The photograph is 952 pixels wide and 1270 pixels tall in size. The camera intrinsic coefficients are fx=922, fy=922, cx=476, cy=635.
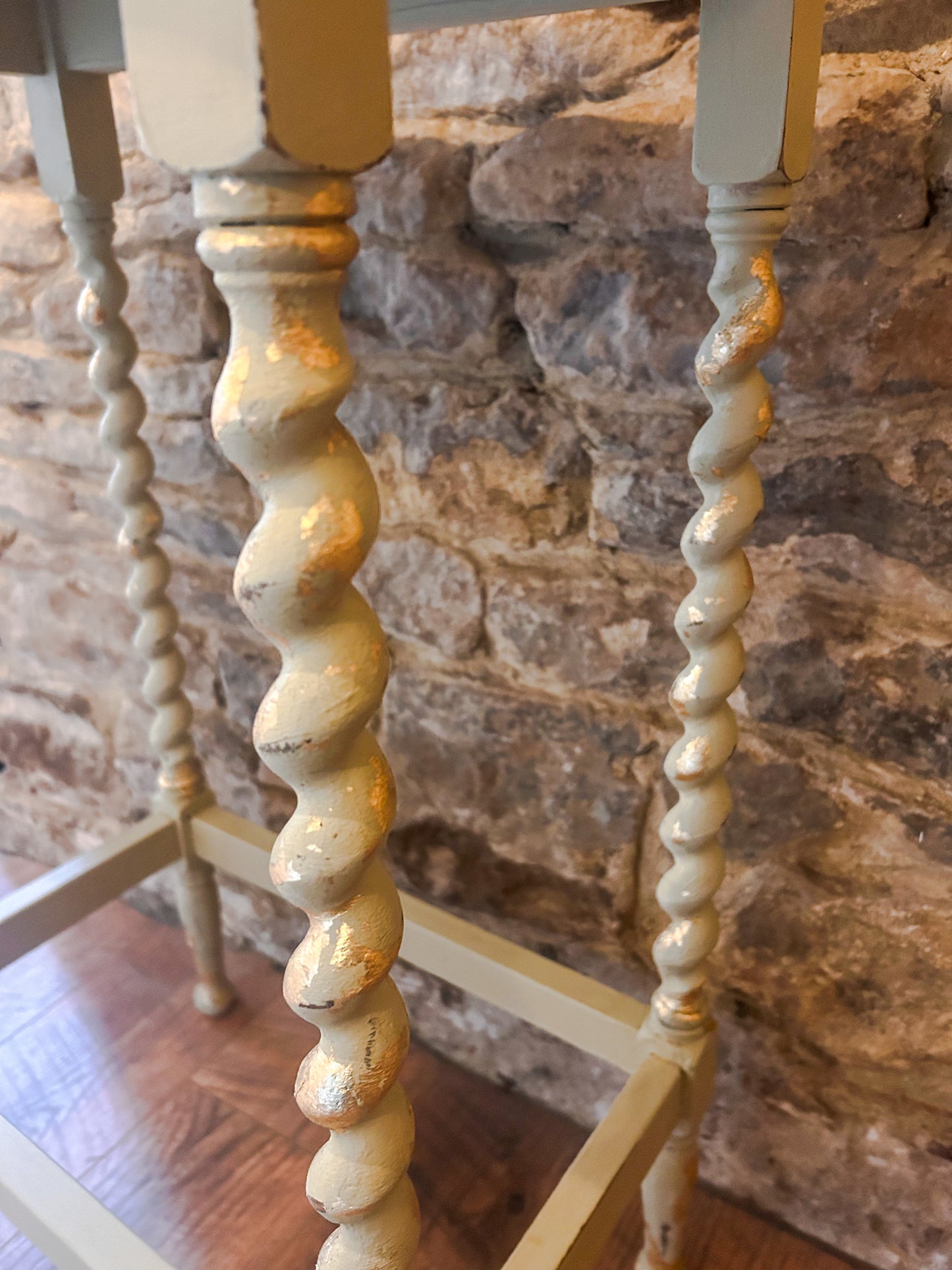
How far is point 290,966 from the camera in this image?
41 centimetres

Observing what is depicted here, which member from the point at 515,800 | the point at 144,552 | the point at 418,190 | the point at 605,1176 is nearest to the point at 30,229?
the point at 144,552

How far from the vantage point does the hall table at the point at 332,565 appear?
0.31m

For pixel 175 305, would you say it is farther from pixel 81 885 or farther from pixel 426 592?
pixel 81 885

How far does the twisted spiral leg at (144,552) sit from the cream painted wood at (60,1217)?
450 mm

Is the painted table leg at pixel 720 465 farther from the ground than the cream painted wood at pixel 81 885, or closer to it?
farther from the ground

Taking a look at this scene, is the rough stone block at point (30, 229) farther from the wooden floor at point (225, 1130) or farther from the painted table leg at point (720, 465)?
the wooden floor at point (225, 1130)

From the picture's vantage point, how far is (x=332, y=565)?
1.15ft

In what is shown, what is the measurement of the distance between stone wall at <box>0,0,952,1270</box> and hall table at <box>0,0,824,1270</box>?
14cm

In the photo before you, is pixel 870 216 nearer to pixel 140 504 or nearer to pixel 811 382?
pixel 811 382

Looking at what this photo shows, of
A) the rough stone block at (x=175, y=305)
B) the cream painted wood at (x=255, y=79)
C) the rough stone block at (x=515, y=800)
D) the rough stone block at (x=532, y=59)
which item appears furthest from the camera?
the rough stone block at (x=175, y=305)

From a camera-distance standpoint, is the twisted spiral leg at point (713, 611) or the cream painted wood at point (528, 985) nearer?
the twisted spiral leg at point (713, 611)

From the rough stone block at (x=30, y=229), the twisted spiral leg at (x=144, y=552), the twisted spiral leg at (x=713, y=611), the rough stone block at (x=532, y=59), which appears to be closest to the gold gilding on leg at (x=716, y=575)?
the twisted spiral leg at (x=713, y=611)

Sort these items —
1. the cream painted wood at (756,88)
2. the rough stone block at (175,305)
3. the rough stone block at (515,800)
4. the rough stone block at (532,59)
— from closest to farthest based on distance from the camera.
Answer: the cream painted wood at (756,88), the rough stone block at (532,59), the rough stone block at (515,800), the rough stone block at (175,305)

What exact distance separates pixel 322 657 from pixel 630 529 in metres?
0.58
